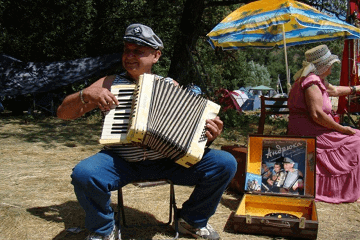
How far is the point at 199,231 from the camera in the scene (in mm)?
3125

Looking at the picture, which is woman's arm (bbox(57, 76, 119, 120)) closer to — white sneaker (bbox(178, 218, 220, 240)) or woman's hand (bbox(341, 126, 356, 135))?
white sneaker (bbox(178, 218, 220, 240))

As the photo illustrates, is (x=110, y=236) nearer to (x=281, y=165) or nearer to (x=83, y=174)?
(x=83, y=174)

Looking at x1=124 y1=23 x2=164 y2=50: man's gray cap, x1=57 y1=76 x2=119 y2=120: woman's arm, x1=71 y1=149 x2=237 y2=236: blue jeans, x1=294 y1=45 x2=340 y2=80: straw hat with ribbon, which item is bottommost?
x1=71 y1=149 x2=237 y2=236: blue jeans

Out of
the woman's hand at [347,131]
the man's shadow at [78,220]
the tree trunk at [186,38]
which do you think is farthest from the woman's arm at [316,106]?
the tree trunk at [186,38]

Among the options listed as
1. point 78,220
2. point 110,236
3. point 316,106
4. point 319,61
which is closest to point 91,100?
point 110,236

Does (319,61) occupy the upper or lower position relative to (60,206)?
upper

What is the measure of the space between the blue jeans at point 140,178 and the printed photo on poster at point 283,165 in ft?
3.21

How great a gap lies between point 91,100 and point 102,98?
0.41ft

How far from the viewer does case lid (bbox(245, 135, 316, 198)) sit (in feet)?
12.3

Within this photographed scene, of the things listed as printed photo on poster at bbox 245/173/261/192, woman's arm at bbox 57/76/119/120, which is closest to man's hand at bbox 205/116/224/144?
woman's arm at bbox 57/76/119/120

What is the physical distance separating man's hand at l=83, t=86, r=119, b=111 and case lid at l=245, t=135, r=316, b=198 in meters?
1.78

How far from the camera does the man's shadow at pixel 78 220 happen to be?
10.3 feet

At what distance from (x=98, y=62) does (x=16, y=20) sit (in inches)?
153

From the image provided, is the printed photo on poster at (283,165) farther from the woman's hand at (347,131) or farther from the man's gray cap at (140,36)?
the man's gray cap at (140,36)
